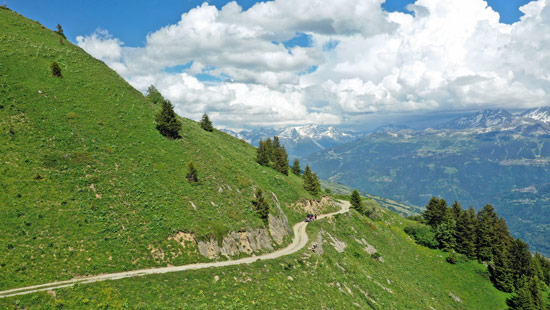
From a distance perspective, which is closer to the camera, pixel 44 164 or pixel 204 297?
pixel 204 297

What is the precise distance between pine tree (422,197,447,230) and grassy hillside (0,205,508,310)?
18052 mm

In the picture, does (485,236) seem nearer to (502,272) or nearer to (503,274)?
(502,272)

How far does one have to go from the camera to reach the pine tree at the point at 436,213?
9562 centimetres

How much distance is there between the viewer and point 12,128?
40.8 metres

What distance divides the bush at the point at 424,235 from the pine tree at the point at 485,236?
1194 cm

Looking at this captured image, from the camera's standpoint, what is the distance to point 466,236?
8331cm

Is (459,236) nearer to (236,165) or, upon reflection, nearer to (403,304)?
(403,304)

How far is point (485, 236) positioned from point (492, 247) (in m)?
3.87

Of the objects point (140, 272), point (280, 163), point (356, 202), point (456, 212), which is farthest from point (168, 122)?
point (456, 212)

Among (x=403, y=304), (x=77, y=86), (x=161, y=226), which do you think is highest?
(x=77, y=86)

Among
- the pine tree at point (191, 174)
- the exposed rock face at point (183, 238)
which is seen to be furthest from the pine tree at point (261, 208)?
the exposed rock face at point (183, 238)

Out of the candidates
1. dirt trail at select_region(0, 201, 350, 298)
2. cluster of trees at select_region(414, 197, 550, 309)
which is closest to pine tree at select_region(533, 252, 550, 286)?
cluster of trees at select_region(414, 197, 550, 309)

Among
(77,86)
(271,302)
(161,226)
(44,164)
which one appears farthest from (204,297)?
(77,86)

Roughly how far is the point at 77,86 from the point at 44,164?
26.5 meters
